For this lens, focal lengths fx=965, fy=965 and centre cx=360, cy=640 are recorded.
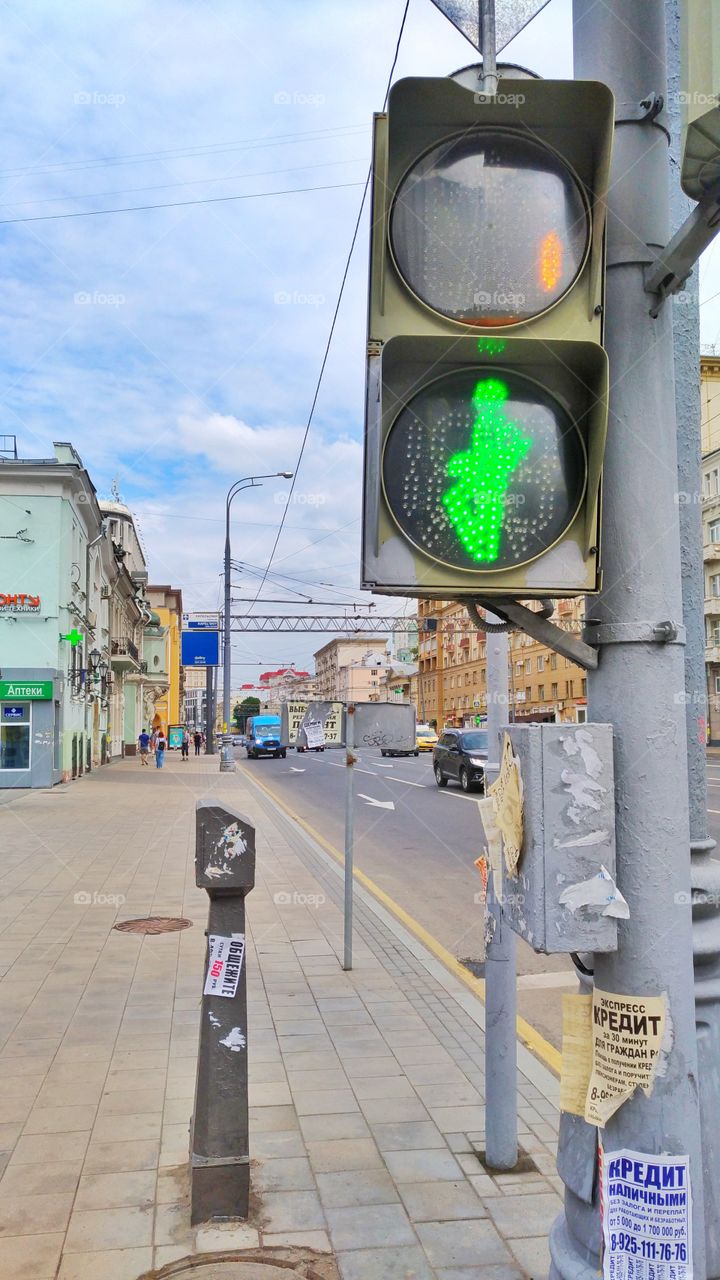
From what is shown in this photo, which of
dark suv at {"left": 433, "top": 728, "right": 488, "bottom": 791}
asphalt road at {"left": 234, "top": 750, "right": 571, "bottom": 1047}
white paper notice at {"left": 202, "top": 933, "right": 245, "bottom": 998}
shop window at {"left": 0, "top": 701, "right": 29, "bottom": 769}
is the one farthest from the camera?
shop window at {"left": 0, "top": 701, "right": 29, "bottom": 769}

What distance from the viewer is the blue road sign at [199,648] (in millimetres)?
34750

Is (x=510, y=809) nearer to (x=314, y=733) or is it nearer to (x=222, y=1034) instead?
(x=222, y=1034)

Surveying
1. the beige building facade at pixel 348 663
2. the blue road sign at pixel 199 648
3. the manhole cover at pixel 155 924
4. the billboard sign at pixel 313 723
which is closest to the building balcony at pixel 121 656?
the blue road sign at pixel 199 648

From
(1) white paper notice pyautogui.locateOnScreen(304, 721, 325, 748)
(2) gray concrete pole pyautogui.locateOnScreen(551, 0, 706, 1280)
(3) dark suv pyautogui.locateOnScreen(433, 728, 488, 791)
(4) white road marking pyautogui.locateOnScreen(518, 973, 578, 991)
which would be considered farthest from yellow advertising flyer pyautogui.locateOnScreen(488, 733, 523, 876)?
(3) dark suv pyautogui.locateOnScreen(433, 728, 488, 791)

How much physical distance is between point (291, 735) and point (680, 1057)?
5588 millimetres

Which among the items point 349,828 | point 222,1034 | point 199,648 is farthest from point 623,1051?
point 199,648

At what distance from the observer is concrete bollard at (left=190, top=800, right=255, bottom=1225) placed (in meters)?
3.43

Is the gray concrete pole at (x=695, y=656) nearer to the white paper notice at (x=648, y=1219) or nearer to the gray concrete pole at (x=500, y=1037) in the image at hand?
the white paper notice at (x=648, y=1219)

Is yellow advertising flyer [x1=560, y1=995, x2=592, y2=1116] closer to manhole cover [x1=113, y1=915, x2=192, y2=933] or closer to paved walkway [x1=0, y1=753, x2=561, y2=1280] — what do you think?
paved walkway [x1=0, y1=753, x2=561, y2=1280]

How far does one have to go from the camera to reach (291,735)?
7.32m

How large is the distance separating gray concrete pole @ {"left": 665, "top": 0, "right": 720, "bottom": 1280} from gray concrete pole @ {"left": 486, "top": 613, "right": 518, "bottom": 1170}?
1.60m

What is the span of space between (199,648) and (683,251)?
111ft

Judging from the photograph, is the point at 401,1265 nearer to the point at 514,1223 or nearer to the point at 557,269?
the point at 514,1223

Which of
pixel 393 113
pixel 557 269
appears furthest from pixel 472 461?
pixel 393 113
